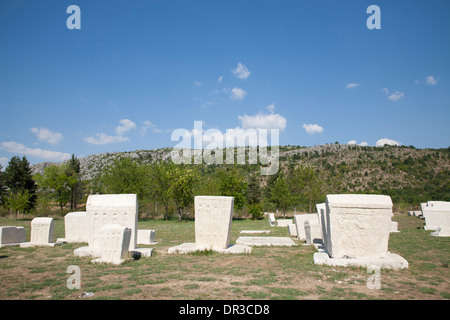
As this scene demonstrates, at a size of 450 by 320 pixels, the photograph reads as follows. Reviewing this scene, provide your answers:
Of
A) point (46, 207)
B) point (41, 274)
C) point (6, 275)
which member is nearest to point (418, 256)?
point (41, 274)

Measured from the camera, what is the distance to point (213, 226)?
33.4 ft

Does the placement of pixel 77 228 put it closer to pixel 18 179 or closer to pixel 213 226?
pixel 213 226

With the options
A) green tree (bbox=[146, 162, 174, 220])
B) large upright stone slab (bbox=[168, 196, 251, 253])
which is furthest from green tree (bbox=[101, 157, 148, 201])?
large upright stone slab (bbox=[168, 196, 251, 253])

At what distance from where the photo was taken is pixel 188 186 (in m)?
31.6

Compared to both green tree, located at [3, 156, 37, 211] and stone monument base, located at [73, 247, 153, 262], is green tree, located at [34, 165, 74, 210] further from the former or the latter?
stone monument base, located at [73, 247, 153, 262]

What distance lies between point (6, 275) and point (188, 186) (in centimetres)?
2454

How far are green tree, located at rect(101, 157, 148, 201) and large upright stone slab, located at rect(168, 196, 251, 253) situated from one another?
2375 cm

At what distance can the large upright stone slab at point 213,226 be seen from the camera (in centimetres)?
1005

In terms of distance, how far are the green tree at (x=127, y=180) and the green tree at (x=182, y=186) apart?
3992mm

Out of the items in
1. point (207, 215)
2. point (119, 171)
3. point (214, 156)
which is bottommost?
point (207, 215)

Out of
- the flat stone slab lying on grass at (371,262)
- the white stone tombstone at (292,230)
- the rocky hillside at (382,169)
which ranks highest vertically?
the rocky hillside at (382,169)

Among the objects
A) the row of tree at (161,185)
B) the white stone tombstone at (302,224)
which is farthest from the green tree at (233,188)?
the white stone tombstone at (302,224)

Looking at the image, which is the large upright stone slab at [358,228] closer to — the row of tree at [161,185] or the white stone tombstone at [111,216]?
the white stone tombstone at [111,216]
